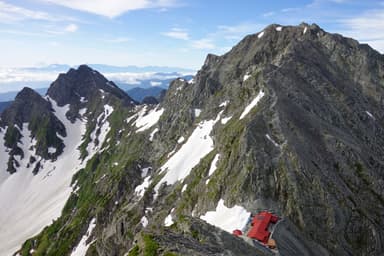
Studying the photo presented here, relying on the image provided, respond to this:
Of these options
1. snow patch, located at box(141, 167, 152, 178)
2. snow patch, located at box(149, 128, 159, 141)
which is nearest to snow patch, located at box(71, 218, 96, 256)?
snow patch, located at box(141, 167, 152, 178)

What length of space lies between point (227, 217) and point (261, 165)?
12124 mm

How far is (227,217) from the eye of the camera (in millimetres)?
61531

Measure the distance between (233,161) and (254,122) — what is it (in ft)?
33.5

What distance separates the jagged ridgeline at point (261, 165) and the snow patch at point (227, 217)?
0.87 ft

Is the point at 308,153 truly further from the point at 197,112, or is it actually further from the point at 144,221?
the point at 197,112

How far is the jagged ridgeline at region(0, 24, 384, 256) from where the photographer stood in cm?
6038

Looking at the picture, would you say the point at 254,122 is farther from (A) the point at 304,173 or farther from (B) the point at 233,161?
(A) the point at 304,173

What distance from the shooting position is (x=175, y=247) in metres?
29.8

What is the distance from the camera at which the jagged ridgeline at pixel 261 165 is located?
60.4 metres

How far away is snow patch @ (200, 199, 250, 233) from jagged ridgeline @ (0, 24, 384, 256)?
265 mm

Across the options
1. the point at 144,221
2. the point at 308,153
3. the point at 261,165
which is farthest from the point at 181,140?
the point at 261,165

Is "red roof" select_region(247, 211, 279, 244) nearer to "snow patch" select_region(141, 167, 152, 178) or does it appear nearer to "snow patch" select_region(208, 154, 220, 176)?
"snow patch" select_region(208, 154, 220, 176)

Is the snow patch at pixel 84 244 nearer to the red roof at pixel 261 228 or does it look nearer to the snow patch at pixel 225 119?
the snow patch at pixel 225 119

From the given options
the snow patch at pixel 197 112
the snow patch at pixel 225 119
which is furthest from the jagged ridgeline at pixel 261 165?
the snow patch at pixel 197 112
